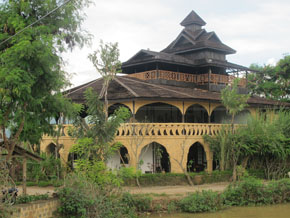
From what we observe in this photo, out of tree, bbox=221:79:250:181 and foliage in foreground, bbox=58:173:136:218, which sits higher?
tree, bbox=221:79:250:181

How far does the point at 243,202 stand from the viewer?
61.8 feet

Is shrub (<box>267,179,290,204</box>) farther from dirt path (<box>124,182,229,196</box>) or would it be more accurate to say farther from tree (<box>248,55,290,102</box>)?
tree (<box>248,55,290,102</box>)

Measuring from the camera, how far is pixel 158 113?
27078 mm

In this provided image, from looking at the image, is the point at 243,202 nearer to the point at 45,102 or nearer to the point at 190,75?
the point at 45,102

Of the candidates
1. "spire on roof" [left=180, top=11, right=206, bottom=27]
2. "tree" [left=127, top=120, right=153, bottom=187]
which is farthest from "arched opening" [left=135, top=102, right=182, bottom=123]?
"spire on roof" [left=180, top=11, right=206, bottom=27]

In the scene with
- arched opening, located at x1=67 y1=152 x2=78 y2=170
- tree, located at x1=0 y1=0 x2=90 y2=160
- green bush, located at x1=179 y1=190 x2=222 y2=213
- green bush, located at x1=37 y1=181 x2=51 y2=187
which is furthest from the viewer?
arched opening, located at x1=67 y1=152 x2=78 y2=170

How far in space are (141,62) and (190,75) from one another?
3.79 metres

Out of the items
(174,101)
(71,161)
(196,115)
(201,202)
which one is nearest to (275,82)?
(196,115)

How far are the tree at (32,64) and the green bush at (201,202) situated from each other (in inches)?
253

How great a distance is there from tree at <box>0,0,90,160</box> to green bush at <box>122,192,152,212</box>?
14.2 ft

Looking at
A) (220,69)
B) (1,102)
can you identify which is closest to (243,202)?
(1,102)

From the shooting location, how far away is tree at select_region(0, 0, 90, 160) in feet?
42.3

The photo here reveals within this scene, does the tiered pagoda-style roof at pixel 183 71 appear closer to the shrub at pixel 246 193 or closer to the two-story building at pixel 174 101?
the two-story building at pixel 174 101

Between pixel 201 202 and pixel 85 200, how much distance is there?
5.58m
